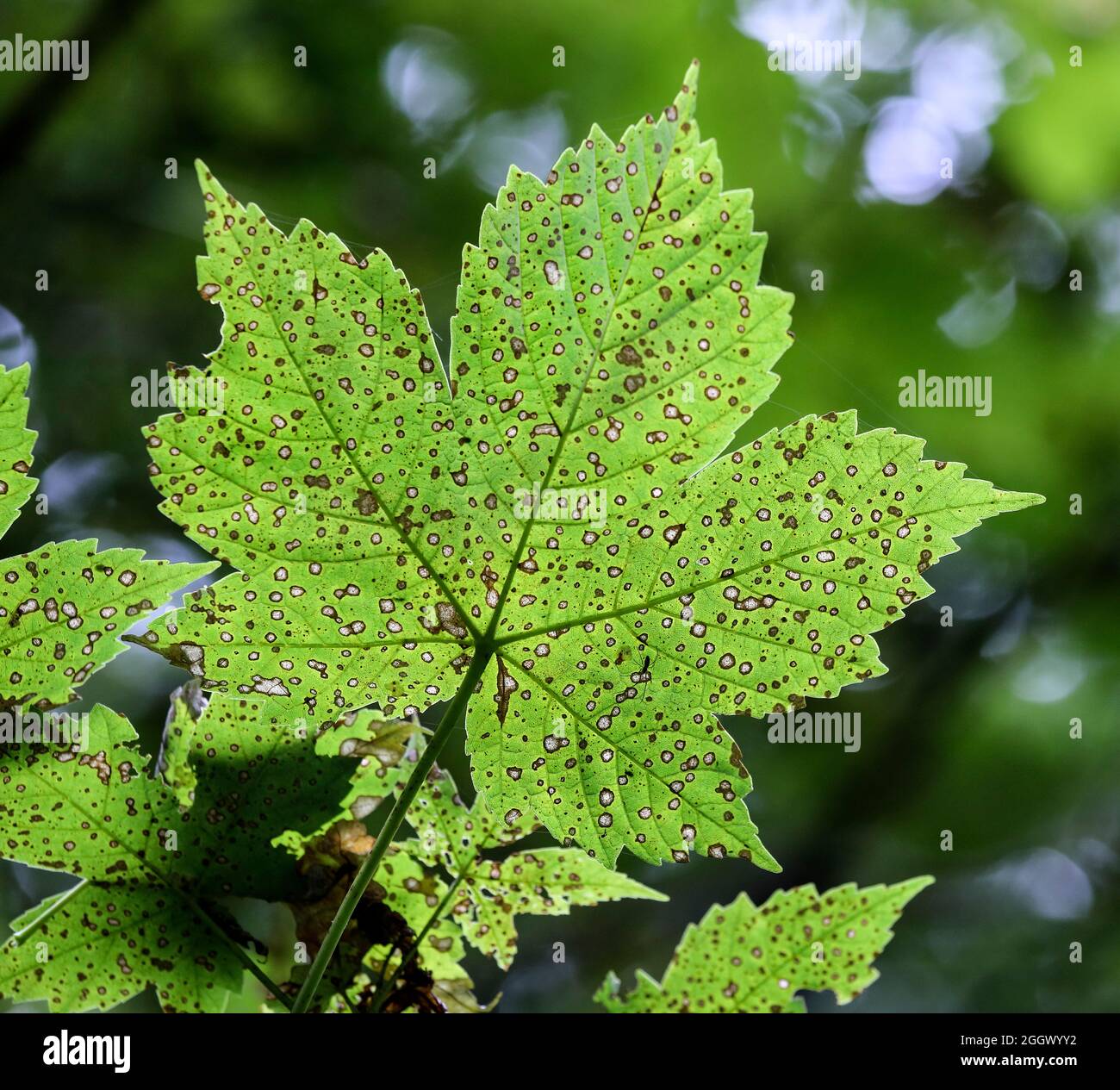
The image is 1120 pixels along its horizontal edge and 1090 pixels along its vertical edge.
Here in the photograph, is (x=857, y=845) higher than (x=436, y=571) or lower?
lower

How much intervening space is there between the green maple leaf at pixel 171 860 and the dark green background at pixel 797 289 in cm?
A: 80

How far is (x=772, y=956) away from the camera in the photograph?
571mm

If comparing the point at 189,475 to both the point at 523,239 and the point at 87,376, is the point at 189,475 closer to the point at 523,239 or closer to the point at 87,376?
the point at 523,239

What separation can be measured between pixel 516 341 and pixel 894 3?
189cm

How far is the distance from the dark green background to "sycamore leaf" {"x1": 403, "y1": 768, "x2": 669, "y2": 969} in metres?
0.80

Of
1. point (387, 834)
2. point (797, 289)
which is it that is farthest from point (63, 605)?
point (797, 289)

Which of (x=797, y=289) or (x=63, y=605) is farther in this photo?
(x=797, y=289)

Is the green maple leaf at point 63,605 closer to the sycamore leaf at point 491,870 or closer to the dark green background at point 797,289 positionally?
the sycamore leaf at point 491,870

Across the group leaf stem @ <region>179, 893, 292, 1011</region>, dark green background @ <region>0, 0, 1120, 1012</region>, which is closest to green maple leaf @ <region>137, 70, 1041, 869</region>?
leaf stem @ <region>179, 893, 292, 1011</region>

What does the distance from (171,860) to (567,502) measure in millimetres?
261

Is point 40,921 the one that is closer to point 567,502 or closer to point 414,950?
point 414,950

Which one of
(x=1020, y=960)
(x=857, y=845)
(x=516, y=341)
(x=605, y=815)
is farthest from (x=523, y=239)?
(x=1020, y=960)

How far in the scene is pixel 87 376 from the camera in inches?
74.4

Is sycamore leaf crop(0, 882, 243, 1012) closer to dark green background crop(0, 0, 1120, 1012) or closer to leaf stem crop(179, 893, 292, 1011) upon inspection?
leaf stem crop(179, 893, 292, 1011)
